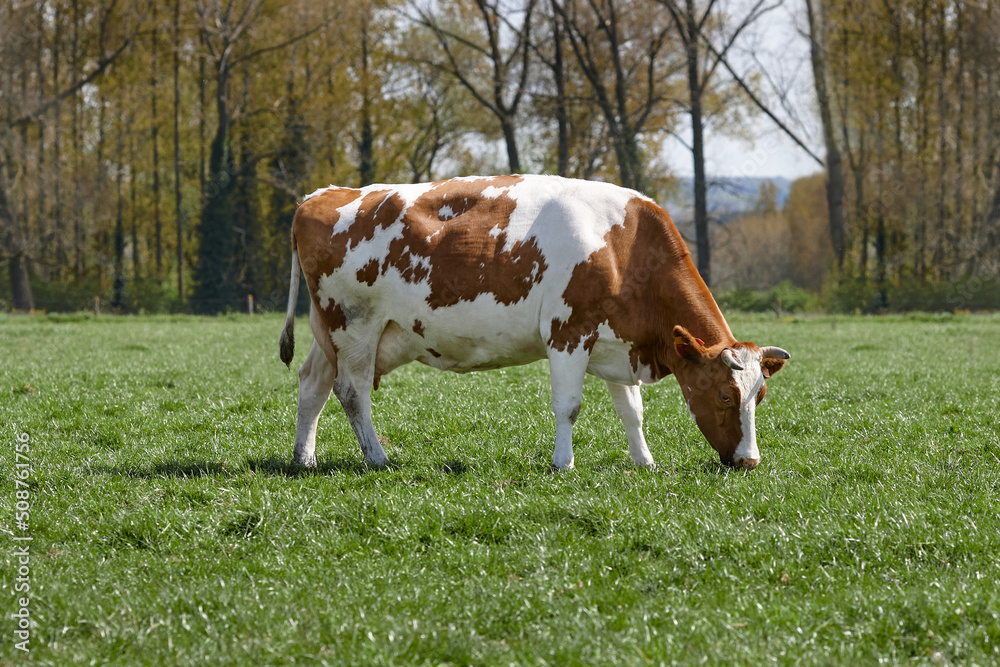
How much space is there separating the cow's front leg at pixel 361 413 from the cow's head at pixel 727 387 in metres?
2.71

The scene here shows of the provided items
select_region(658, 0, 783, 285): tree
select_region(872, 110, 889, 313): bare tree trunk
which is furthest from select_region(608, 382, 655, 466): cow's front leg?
select_region(872, 110, 889, 313): bare tree trunk

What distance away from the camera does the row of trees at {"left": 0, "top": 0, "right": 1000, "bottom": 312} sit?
36.9 metres

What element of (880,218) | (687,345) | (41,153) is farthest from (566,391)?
(41,153)

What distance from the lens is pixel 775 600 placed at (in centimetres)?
431

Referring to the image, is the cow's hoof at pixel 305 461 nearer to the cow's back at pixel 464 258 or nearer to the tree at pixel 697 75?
the cow's back at pixel 464 258

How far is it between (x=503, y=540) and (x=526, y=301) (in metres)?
2.35

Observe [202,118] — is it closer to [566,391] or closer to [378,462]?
[378,462]

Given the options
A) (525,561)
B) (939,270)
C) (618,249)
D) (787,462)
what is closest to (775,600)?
(525,561)

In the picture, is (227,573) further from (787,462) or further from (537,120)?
(537,120)

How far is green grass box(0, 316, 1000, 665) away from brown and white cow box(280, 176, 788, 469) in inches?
24.1

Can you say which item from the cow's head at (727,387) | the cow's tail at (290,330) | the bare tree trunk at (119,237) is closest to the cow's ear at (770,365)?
the cow's head at (727,387)

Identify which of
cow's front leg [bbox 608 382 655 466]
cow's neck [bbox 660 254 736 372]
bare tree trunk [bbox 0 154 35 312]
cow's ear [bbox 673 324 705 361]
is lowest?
cow's front leg [bbox 608 382 655 466]

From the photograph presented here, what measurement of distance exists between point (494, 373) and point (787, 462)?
237 inches

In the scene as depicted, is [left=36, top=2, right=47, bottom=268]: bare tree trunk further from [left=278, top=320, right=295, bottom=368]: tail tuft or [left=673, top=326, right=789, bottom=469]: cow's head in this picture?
[left=673, top=326, right=789, bottom=469]: cow's head
